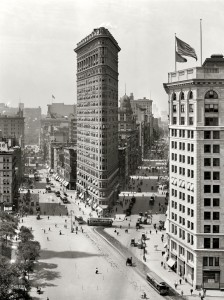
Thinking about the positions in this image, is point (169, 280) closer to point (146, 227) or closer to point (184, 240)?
point (184, 240)

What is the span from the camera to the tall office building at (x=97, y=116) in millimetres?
145125

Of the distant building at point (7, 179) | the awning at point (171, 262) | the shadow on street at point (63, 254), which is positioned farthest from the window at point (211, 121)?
the distant building at point (7, 179)

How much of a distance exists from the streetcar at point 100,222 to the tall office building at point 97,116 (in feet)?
58.4

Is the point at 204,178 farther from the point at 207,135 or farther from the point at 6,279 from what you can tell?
the point at 6,279

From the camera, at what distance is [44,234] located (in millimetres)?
116938

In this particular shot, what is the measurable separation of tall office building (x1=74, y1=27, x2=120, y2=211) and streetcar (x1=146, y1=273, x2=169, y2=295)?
64011 millimetres

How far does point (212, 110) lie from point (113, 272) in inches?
1293

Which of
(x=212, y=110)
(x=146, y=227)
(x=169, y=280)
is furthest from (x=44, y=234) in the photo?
(x=212, y=110)

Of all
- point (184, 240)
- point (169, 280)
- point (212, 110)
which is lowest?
point (169, 280)

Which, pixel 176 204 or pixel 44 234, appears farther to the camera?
pixel 44 234

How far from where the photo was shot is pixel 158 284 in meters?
76.5

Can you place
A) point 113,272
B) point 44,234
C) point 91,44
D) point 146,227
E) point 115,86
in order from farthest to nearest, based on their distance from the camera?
point 115,86 < point 91,44 < point 146,227 < point 44,234 < point 113,272

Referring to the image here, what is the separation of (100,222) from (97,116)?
36.4 meters

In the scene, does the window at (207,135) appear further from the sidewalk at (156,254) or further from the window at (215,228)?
the sidewalk at (156,254)
